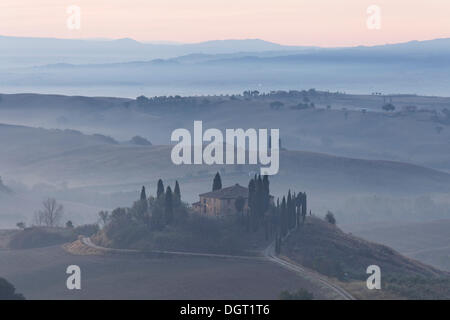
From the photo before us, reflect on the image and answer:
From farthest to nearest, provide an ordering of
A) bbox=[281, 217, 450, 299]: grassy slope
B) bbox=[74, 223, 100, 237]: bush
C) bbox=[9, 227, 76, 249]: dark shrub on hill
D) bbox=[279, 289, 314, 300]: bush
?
bbox=[74, 223, 100, 237]: bush → bbox=[9, 227, 76, 249]: dark shrub on hill → bbox=[281, 217, 450, 299]: grassy slope → bbox=[279, 289, 314, 300]: bush

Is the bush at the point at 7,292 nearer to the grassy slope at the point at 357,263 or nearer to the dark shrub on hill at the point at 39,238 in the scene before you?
the grassy slope at the point at 357,263

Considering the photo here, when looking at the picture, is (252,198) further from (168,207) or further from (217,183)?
(168,207)

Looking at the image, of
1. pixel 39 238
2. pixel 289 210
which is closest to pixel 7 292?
pixel 39 238

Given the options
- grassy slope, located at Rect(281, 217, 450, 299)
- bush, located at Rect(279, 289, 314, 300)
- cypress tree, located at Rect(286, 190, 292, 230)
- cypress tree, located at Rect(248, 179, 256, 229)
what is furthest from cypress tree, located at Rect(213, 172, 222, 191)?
bush, located at Rect(279, 289, 314, 300)

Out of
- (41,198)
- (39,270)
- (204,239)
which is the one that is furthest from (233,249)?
(41,198)

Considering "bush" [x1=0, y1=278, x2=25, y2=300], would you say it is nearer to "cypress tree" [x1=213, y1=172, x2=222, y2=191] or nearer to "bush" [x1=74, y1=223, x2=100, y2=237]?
"bush" [x1=74, y1=223, x2=100, y2=237]

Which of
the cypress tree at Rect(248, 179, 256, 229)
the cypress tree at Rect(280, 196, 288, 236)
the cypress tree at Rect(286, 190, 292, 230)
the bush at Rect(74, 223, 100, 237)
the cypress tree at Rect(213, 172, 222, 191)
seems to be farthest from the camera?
the bush at Rect(74, 223, 100, 237)

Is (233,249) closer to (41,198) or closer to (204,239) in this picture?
(204,239)

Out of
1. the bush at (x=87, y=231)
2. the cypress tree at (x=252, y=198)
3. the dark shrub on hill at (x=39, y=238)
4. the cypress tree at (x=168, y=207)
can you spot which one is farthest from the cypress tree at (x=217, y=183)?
the dark shrub on hill at (x=39, y=238)

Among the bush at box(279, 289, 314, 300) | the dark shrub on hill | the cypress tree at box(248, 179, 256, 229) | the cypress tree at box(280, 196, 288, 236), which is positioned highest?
the cypress tree at box(248, 179, 256, 229)

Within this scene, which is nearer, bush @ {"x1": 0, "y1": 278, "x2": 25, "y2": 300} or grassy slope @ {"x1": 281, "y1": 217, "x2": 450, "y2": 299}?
bush @ {"x1": 0, "y1": 278, "x2": 25, "y2": 300}
